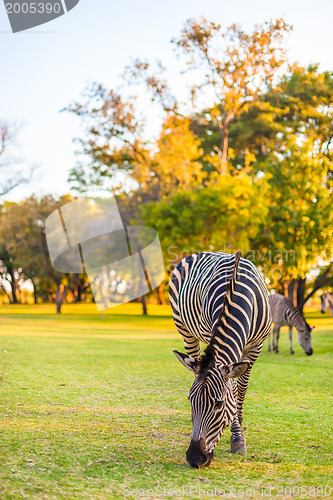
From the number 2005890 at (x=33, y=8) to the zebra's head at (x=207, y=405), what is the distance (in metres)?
7.87

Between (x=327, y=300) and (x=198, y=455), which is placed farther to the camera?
(x=327, y=300)

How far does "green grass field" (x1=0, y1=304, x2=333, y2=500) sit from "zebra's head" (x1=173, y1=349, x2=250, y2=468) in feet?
0.85

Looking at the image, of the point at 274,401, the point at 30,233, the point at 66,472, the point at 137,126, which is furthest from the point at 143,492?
the point at 30,233

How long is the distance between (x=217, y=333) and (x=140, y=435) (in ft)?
5.91

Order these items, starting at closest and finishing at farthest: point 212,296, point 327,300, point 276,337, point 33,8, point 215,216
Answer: point 212,296 < point 33,8 < point 276,337 < point 327,300 < point 215,216

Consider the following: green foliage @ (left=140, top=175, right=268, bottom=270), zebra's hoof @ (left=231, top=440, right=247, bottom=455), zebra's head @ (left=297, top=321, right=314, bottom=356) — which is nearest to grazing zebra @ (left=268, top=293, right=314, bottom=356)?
zebra's head @ (left=297, top=321, right=314, bottom=356)

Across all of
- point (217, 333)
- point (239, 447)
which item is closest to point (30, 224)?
Result: point (239, 447)

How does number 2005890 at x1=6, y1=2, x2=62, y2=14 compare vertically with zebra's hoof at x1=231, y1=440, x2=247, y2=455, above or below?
above

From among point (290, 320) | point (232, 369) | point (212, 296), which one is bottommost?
point (290, 320)

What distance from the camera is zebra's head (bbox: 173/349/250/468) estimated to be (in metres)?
4.09

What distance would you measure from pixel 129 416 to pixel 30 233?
113 ft

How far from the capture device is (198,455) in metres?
4.13

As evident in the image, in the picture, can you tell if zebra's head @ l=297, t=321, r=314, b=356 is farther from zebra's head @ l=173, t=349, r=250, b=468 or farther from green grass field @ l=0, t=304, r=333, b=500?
zebra's head @ l=173, t=349, r=250, b=468

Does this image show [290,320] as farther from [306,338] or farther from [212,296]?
[212,296]
